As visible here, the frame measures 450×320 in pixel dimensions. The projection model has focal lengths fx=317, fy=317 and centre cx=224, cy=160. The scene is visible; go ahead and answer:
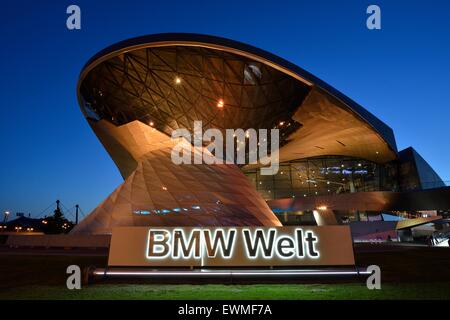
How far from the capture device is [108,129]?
2745cm

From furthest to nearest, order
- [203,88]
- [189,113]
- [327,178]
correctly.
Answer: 1. [327,178]
2. [189,113]
3. [203,88]

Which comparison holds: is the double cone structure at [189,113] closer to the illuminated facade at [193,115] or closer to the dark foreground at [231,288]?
the illuminated facade at [193,115]

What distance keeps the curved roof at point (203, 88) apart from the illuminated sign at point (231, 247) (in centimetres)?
1276

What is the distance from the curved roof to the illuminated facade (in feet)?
0.26

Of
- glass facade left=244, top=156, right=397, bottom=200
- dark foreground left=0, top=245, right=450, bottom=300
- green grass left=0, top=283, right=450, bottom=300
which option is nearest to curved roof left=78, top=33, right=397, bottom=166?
dark foreground left=0, top=245, right=450, bottom=300

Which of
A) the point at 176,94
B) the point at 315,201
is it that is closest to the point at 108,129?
the point at 176,94

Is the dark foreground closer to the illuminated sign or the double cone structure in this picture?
the illuminated sign

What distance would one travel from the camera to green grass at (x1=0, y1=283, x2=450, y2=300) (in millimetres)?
6746

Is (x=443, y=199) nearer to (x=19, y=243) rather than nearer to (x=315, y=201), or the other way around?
(x=315, y=201)

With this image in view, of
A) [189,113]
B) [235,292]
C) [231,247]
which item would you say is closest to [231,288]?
[235,292]

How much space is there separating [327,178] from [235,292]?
44.7 meters

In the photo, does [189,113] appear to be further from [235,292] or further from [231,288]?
[235,292]

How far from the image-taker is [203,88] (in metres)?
24.1

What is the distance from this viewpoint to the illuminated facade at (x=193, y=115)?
19.0 metres
